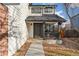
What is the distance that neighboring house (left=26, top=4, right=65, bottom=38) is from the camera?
3600mm

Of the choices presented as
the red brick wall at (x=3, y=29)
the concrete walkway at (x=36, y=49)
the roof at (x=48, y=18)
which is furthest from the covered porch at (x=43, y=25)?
the red brick wall at (x=3, y=29)

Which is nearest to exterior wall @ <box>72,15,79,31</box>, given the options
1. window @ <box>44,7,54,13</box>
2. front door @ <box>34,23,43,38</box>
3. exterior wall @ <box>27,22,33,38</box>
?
window @ <box>44,7,54,13</box>

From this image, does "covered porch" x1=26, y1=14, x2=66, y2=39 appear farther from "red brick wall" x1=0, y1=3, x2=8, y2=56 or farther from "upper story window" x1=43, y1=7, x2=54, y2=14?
"red brick wall" x1=0, y1=3, x2=8, y2=56

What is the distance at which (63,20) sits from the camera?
3.63 m

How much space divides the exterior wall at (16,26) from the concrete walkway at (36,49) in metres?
0.18

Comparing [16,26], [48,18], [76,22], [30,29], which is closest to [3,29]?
Answer: [16,26]

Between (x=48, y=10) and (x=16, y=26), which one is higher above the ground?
(x=48, y=10)

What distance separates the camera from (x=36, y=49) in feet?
12.0

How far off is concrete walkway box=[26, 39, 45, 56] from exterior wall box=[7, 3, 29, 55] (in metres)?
0.18

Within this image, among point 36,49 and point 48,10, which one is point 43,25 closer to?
point 48,10

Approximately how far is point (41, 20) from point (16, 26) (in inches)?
17.7

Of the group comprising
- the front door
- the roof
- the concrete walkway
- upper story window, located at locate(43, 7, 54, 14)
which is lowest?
the concrete walkway

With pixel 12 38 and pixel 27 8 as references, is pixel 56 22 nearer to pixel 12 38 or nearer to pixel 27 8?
pixel 27 8

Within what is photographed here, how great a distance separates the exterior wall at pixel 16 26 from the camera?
11.8ft
